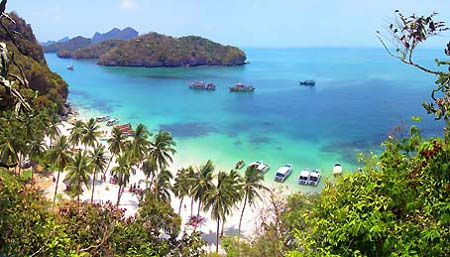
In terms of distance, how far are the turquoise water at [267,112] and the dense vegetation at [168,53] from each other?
90.2 feet

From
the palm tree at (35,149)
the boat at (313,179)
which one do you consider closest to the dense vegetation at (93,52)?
the palm tree at (35,149)

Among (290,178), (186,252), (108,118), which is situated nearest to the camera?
(186,252)

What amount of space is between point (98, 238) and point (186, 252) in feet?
9.75

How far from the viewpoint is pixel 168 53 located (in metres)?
148

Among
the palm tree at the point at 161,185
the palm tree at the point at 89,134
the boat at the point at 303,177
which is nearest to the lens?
the palm tree at the point at 161,185

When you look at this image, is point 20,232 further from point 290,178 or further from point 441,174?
point 290,178

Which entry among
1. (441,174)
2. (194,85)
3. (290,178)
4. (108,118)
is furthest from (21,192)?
(194,85)

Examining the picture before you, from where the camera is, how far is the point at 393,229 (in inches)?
228

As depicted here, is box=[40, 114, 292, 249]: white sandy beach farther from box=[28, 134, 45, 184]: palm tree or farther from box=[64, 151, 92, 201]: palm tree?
box=[64, 151, 92, 201]: palm tree

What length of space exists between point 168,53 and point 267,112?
8767 cm

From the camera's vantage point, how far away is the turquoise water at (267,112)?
146 ft

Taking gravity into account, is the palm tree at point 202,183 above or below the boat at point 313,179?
above

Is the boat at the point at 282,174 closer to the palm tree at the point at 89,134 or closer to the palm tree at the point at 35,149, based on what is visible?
the palm tree at the point at 89,134

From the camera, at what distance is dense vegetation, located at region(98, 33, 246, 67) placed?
5778 inches
